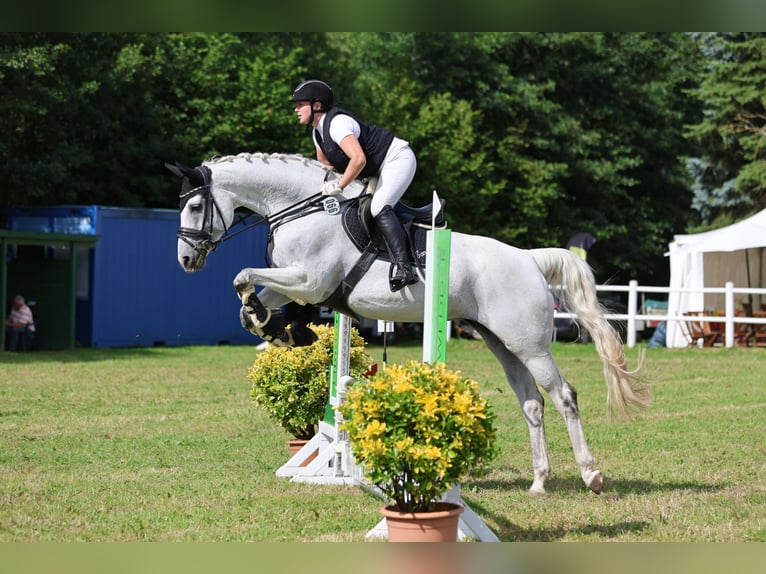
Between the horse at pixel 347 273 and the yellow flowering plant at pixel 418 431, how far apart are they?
180 cm

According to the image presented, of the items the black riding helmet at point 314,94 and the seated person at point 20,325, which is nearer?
the black riding helmet at point 314,94

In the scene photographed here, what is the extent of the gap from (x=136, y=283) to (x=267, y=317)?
673 inches

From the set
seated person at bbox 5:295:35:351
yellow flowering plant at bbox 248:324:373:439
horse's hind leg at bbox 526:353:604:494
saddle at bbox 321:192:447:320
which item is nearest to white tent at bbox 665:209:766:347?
seated person at bbox 5:295:35:351

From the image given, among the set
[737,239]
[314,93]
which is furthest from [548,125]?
[314,93]

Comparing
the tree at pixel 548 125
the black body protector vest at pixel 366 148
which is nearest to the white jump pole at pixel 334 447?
the black body protector vest at pixel 366 148

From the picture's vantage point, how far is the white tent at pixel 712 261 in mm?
23531

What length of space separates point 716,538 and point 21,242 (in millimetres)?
18280

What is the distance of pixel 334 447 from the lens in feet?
24.9

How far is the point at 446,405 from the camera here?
515 centimetres

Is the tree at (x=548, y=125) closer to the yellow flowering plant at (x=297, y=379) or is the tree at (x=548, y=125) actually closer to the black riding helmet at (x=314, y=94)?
the yellow flowering plant at (x=297, y=379)

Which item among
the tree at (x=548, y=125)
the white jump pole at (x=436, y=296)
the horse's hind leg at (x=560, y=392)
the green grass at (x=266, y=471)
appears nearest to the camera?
the white jump pole at (x=436, y=296)

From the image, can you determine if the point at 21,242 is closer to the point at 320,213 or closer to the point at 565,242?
the point at 320,213

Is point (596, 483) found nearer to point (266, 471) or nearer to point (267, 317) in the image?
point (267, 317)

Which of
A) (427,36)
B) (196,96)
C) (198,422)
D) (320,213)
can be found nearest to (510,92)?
(427,36)
